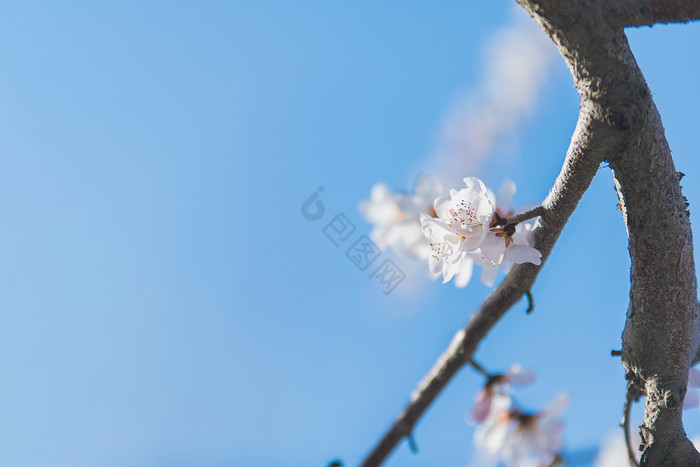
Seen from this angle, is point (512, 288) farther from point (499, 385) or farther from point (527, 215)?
point (499, 385)

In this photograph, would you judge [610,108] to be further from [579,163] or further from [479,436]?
[479,436]

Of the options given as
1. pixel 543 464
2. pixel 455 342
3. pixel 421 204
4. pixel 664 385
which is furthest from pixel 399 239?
pixel 664 385

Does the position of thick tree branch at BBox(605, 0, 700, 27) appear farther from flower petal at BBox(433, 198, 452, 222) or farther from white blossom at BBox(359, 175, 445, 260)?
white blossom at BBox(359, 175, 445, 260)

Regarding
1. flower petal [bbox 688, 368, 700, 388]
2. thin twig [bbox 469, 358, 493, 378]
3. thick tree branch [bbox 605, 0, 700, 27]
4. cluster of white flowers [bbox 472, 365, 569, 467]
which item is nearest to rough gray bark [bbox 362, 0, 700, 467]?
thick tree branch [bbox 605, 0, 700, 27]

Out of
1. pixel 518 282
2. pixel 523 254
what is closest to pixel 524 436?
pixel 518 282

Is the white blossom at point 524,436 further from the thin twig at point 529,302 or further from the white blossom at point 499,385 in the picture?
the thin twig at point 529,302

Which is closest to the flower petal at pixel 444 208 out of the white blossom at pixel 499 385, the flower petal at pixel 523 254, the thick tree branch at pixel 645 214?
the flower petal at pixel 523 254

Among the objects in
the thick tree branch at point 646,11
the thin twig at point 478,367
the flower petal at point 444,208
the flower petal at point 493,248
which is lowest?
the thin twig at point 478,367
